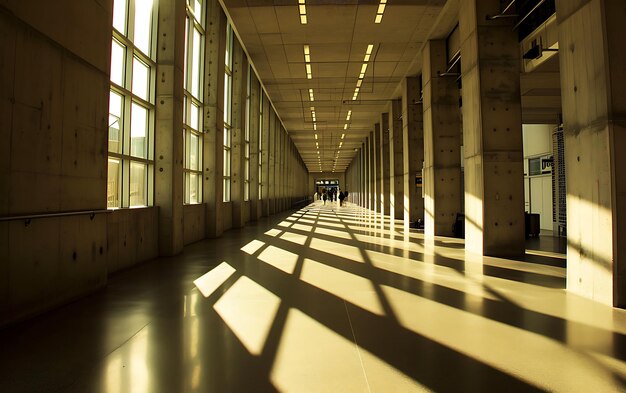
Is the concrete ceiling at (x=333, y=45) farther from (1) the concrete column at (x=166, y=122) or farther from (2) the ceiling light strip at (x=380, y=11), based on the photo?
(1) the concrete column at (x=166, y=122)

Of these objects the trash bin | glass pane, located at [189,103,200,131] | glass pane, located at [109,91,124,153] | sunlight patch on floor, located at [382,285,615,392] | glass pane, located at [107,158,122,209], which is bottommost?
sunlight patch on floor, located at [382,285,615,392]

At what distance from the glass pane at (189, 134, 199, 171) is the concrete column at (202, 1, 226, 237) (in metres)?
0.26

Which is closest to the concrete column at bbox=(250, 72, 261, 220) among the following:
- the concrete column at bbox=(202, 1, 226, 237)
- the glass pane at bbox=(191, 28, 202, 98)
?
the concrete column at bbox=(202, 1, 226, 237)

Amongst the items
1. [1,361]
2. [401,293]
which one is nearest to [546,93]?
[401,293]

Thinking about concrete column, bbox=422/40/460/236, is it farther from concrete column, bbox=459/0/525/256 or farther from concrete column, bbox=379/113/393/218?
concrete column, bbox=379/113/393/218

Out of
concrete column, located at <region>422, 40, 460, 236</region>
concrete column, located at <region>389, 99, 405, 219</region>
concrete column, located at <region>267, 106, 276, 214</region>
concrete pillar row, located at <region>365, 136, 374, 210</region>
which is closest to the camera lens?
concrete column, located at <region>422, 40, 460, 236</region>

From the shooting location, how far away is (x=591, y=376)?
117 inches

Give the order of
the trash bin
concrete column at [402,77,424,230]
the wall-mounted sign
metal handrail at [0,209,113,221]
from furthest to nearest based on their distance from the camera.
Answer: concrete column at [402,77,424,230], the wall-mounted sign, the trash bin, metal handrail at [0,209,113,221]

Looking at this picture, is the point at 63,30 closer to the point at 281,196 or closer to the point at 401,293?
the point at 401,293

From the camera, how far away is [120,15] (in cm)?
761

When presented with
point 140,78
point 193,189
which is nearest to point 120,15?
point 140,78

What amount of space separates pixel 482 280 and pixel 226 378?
4979mm

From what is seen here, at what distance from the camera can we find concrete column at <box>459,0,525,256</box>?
9328mm

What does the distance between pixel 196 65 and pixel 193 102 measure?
4.62 ft
